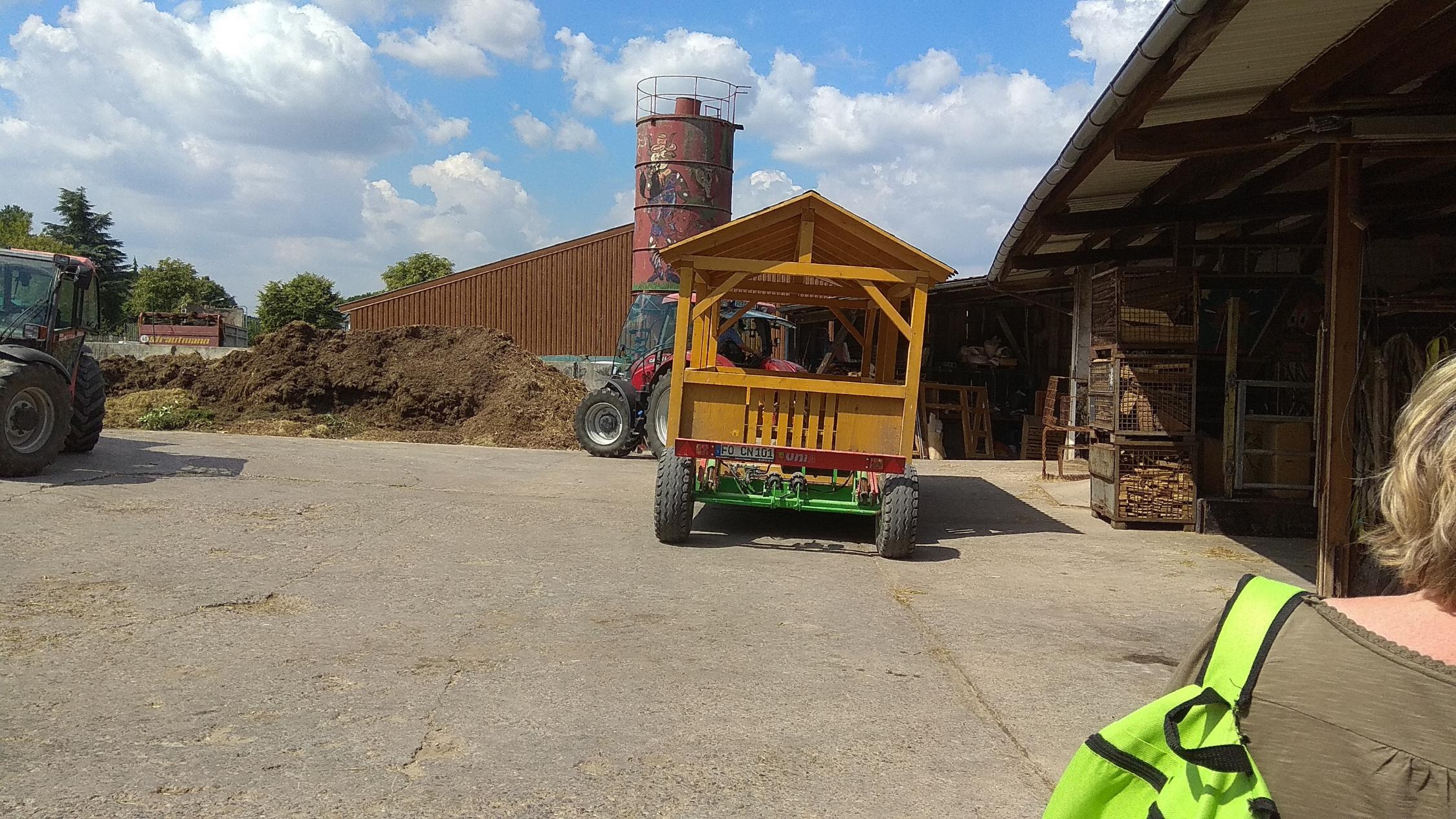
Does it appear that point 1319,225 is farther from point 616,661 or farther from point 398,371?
point 398,371

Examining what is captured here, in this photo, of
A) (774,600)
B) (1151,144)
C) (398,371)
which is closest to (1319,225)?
(1151,144)

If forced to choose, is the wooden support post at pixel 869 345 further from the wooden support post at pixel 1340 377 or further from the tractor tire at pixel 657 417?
the wooden support post at pixel 1340 377

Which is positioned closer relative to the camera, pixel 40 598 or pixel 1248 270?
pixel 40 598

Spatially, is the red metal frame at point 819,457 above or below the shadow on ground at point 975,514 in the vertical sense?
above

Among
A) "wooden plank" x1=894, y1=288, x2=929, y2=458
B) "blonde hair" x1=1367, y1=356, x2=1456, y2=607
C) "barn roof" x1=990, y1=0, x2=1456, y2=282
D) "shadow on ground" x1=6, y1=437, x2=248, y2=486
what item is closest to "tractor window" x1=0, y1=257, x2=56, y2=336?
"shadow on ground" x1=6, y1=437, x2=248, y2=486

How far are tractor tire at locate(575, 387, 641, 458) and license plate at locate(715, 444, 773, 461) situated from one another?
7545 mm

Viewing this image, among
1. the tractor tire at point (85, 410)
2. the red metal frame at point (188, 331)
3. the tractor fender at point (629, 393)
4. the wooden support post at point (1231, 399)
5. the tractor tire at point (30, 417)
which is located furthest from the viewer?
the red metal frame at point (188, 331)

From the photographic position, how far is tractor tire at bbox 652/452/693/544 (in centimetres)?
833

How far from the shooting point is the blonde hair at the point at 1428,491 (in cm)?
135

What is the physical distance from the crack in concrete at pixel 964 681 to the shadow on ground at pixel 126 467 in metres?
7.68

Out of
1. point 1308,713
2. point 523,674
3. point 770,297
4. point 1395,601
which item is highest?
point 770,297

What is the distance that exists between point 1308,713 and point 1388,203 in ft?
28.0

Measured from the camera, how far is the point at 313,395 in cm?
2053

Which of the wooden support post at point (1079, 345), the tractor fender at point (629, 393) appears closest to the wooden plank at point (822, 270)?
the wooden support post at point (1079, 345)
